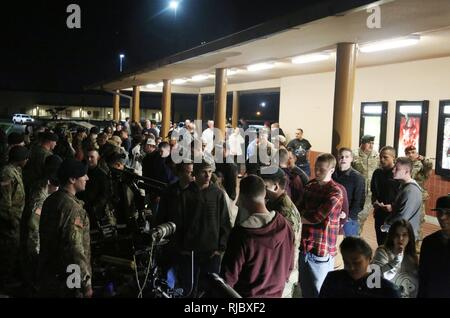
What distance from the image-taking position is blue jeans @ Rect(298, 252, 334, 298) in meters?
4.92

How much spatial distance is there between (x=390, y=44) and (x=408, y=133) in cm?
299

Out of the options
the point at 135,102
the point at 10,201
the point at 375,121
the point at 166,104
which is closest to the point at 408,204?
the point at 10,201

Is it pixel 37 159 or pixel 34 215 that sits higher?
pixel 37 159

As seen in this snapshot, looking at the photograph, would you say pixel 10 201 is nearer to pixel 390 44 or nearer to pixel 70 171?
pixel 70 171

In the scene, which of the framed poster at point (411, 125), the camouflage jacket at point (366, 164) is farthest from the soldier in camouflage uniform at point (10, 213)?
the framed poster at point (411, 125)

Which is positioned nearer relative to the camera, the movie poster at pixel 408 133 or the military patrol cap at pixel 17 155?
the military patrol cap at pixel 17 155

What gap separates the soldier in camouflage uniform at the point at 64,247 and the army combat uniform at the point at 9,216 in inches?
109

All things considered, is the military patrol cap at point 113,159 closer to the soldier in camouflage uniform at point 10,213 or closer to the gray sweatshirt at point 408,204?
the soldier in camouflage uniform at point 10,213

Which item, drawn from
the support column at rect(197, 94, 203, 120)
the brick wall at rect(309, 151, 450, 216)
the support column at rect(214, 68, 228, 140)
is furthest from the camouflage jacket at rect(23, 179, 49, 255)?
the support column at rect(197, 94, 203, 120)

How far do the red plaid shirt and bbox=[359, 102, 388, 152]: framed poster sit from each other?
7.17 meters

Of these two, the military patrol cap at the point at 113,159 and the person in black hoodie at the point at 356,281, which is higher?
the military patrol cap at the point at 113,159

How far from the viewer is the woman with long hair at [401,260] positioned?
416 centimetres

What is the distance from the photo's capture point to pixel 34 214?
5219 millimetres
